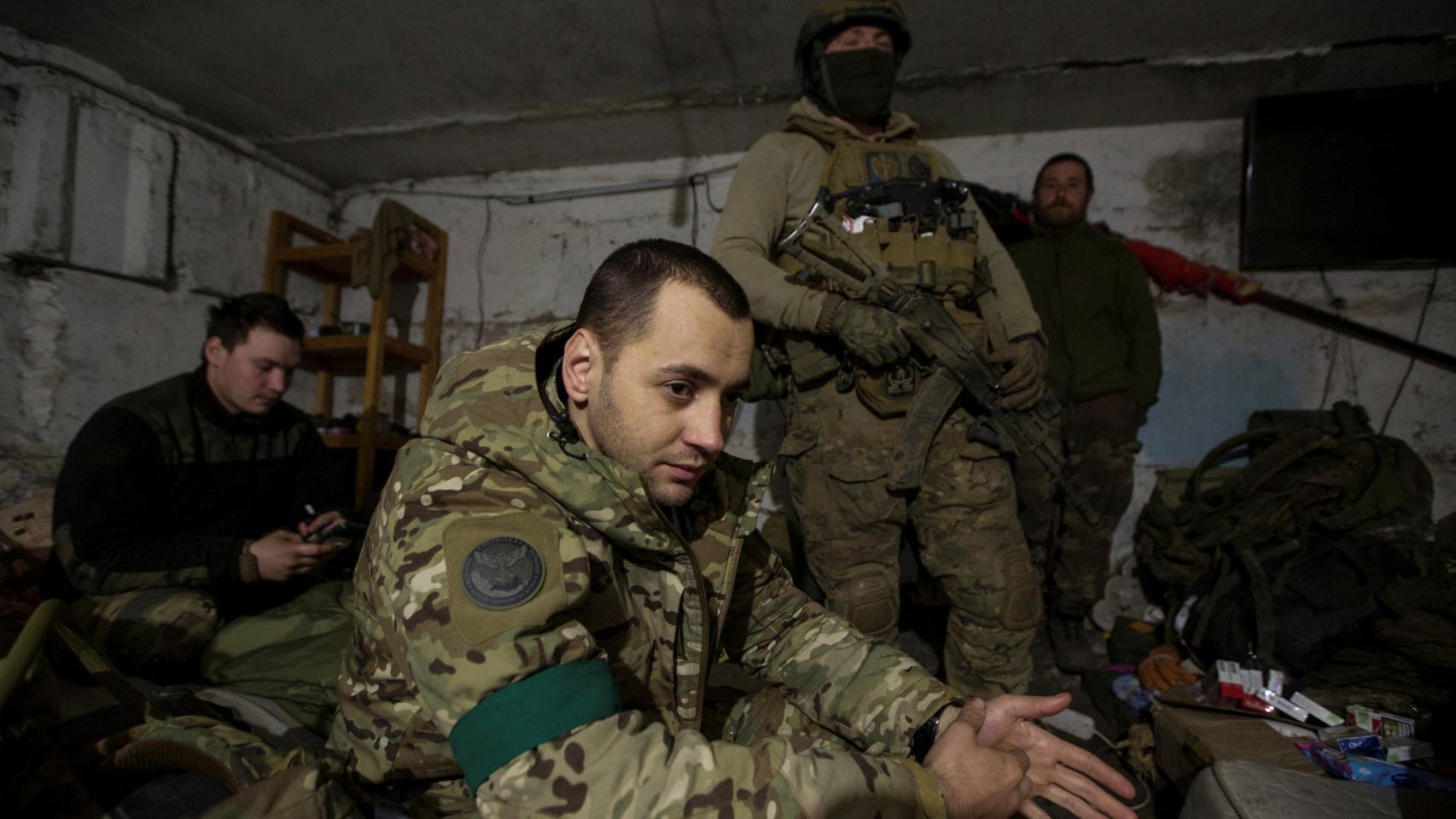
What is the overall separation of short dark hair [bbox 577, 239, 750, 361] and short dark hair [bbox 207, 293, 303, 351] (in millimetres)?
1803

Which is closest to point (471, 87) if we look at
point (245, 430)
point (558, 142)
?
point (558, 142)

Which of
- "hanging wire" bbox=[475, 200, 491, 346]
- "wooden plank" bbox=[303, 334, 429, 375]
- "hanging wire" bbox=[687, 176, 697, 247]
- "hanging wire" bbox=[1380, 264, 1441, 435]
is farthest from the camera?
"hanging wire" bbox=[475, 200, 491, 346]

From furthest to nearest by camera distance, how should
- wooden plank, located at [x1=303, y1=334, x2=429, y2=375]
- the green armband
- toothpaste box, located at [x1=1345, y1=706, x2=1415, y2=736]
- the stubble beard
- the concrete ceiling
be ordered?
wooden plank, located at [x1=303, y1=334, x2=429, y2=375]
the concrete ceiling
toothpaste box, located at [x1=1345, y1=706, x2=1415, y2=736]
the stubble beard
the green armband

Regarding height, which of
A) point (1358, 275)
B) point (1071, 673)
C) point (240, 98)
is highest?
point (240, 98)

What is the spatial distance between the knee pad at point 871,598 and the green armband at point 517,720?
48.5 inches

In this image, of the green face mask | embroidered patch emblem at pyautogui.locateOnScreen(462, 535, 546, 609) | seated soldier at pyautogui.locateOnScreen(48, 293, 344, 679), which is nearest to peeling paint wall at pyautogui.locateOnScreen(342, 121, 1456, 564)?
the green face mask

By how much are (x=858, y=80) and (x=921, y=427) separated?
1229 millimetres

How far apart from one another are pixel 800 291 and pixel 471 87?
2356mm

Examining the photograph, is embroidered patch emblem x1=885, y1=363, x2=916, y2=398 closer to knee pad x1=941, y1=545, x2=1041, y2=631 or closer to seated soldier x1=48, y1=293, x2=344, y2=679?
knee pad x1=941, y1=545, x2=1041, y2=631

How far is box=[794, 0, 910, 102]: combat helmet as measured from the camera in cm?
205

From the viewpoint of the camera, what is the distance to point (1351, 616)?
6.51 feet

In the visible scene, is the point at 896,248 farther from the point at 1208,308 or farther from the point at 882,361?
the point at 1208,308

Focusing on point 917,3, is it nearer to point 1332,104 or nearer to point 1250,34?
point 1250,34

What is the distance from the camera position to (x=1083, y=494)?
2.53 m
